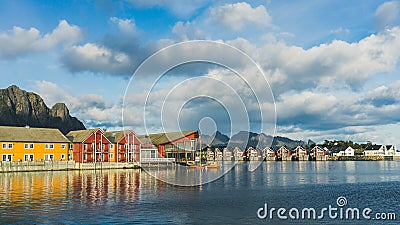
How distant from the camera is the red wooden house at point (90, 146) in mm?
95875

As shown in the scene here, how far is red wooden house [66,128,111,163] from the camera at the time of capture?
95.9m

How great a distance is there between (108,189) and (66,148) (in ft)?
166

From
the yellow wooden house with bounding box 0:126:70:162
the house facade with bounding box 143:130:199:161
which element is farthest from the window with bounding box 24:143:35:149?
the house facade with bounding box 143:130:199:161

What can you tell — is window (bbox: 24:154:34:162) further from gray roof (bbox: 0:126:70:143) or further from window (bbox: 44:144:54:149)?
window (bbox: 44:144:54:149)

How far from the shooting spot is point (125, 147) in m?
105

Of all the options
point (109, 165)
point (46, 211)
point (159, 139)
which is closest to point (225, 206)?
point (46, 211)

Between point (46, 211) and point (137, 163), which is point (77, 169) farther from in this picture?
point (46, 211)

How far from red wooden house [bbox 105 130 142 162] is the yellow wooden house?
1223 cm

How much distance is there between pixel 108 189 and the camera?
47344 millimetres

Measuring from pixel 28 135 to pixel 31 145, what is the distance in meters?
2.27

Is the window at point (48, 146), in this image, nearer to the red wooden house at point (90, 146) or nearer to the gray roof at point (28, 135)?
the gray roof at point (28, 135)

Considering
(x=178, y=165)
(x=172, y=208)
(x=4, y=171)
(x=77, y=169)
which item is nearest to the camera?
(x=172, y=208)

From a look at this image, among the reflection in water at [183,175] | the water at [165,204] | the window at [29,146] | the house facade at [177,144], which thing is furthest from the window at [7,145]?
the water at [165,204]

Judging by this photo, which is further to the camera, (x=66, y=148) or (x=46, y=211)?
(x=66, y=148)
